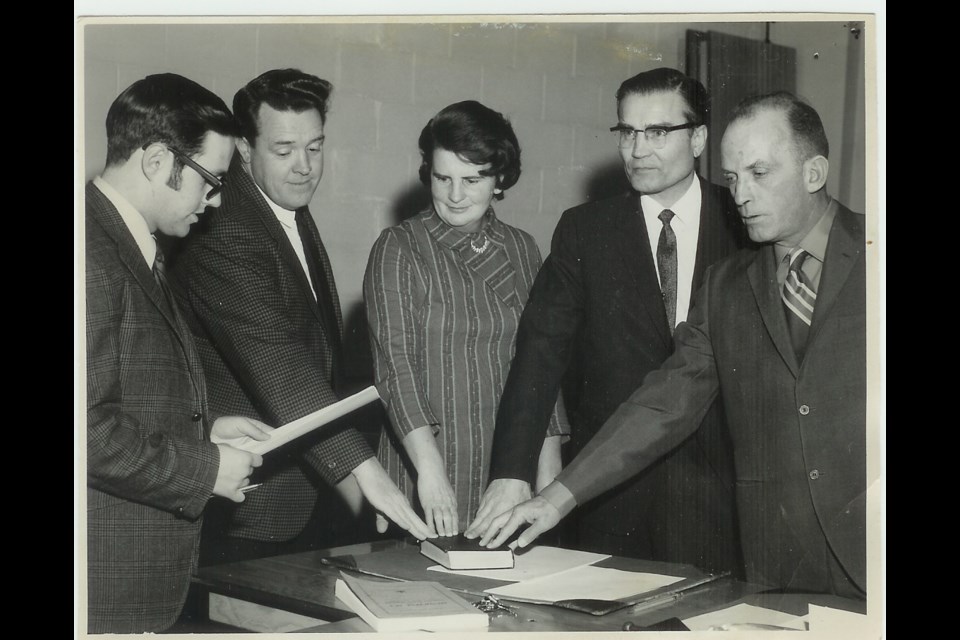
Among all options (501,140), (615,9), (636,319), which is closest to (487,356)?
(636,319)

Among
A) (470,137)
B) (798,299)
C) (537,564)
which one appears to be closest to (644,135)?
(470,137)

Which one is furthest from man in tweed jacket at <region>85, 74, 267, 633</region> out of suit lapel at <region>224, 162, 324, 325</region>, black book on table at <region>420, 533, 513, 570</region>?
black book on table at <region>420, 533, 513, 570</region>

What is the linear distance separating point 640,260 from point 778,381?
1.58ft

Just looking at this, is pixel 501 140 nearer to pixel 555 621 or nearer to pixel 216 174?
pixel 216 174

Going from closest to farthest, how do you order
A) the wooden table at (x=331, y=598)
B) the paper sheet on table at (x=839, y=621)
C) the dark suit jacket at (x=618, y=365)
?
the wooden table at (x=331, y=598)
the paper sheet on table at (x=839, y=621)
the dark suit jacket at (x=618, y=365)

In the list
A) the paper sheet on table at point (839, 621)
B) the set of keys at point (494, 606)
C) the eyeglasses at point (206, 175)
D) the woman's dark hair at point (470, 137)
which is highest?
the woman's dark hair at point (470, 137)

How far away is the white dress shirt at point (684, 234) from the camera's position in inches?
99.2

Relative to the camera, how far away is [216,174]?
245 centimetres

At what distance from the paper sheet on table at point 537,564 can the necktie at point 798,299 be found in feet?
2.37

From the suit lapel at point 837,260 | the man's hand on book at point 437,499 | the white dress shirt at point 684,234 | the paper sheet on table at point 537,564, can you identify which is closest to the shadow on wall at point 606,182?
the white dress shirt at point 684,234

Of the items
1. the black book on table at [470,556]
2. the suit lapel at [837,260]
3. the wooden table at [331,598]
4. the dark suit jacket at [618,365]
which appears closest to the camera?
the wooden table at [331,598]

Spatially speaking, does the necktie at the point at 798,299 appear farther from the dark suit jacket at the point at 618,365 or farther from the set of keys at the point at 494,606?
the set of keys at the point at 494,606

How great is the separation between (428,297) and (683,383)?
2.29 ft

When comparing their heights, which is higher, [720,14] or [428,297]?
[720,14]
